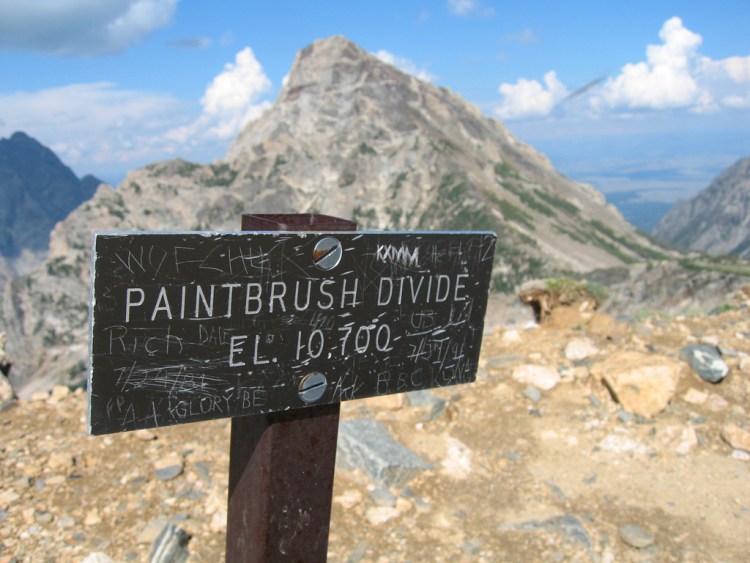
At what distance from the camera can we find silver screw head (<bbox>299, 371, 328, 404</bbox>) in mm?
3045

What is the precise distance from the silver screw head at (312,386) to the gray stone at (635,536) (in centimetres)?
406

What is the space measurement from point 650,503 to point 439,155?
171 meters

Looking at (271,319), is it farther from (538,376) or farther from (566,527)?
(538,376)

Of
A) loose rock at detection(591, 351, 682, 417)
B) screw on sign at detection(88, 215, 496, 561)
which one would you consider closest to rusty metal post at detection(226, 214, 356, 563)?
screw on sign at detection(88, 215, 496, 561)

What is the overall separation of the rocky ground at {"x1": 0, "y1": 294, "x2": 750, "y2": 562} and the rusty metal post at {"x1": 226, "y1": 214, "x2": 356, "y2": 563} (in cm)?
Answer: 238

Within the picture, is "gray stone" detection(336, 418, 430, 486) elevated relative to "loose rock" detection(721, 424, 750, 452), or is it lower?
lower

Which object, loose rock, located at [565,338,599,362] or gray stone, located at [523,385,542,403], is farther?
loose rock, located at [565,338,599,362]

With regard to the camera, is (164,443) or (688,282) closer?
(164,443)

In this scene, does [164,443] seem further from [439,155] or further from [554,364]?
[439,155]

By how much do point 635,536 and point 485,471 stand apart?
168cm

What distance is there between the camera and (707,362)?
318 inches

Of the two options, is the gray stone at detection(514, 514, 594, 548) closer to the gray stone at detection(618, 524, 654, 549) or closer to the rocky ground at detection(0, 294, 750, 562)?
the rocky ground at detection(0, 294, 750, 562)

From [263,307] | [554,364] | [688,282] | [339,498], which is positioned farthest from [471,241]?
[688,282]

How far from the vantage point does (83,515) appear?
562 centimetres
